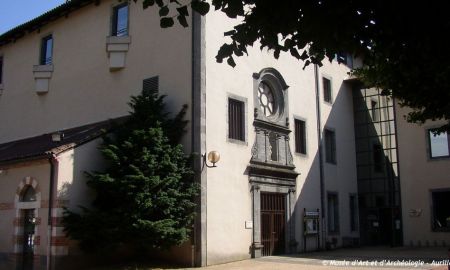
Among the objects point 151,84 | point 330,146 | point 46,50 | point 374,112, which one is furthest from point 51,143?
point 374,112

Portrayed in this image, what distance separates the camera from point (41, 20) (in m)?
24.4

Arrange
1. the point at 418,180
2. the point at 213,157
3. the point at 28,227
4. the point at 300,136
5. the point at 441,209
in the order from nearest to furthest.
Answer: the point at 213,157 → the point at 28,227 → the point at 300,136 → the point at 441,209 → the point at 418,180

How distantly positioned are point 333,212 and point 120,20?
13.6 metres

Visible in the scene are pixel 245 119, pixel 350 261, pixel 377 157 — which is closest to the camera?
pixel 350 261

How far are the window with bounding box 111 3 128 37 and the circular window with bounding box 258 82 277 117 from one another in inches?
240

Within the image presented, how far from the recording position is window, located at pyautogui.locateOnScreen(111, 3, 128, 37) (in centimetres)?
2153

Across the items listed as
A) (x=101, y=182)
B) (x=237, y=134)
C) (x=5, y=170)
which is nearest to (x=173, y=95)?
(x=237, y=134)

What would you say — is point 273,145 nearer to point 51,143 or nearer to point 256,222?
point 256,222

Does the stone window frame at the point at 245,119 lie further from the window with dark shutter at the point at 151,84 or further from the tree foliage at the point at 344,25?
the tree foliage at the point at 344,25

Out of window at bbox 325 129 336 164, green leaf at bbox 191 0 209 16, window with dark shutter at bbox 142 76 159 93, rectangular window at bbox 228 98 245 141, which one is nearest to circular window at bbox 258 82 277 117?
rectangular window at bbox 228 98 245 141

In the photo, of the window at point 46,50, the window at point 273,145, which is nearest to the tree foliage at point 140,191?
the window at point 273,145

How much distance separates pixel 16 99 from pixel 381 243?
67.2ft

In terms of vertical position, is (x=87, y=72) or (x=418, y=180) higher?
(x=87, y=72)

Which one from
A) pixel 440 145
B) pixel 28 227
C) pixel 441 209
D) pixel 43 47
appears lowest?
pixel 28 227
